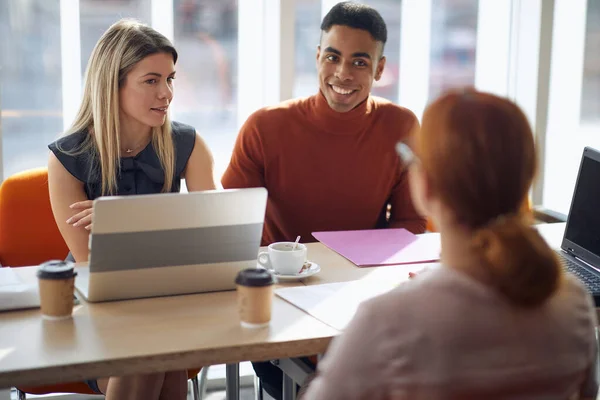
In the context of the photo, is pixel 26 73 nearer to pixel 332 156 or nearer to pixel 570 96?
pixel 332 156

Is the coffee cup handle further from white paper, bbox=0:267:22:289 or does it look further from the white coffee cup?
white paper, bbox=0:267:22:289

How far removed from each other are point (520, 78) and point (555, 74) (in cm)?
16

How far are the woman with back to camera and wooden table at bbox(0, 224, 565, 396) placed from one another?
398mm

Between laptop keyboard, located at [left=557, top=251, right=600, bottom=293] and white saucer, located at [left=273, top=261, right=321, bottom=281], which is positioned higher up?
white saucer, located at [left=273, top=261, right=321, bottom=281]

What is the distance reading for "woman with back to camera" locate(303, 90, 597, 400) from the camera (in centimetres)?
100

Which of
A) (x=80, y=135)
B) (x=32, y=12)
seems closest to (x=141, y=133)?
(x=80, y=135)

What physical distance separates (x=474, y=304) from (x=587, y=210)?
1.13 metres

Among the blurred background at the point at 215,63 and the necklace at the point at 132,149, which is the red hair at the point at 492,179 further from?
the blurred background at the point at 215,63

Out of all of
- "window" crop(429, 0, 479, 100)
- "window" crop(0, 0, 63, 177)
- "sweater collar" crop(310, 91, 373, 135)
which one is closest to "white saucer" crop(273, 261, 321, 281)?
"sweater collar" crop(310, 91, 373, 135)

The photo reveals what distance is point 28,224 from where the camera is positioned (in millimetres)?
2271

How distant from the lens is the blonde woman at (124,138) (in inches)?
85.7

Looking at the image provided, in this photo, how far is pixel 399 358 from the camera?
1006mm

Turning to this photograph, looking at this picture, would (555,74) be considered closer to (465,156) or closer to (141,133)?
(141,133)

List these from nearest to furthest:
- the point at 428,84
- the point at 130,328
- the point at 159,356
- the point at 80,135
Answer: the point at 159,356
the point at 130,328
the point at 80,135
the point at 428,84
